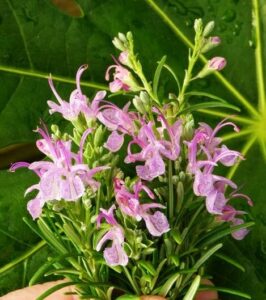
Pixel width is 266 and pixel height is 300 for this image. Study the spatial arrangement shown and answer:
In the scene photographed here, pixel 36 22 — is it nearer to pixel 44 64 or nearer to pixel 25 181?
pixel 44 64

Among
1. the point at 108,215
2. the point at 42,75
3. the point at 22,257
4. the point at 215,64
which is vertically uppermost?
the point at 215,64

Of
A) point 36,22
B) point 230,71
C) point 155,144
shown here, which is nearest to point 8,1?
point 36,22

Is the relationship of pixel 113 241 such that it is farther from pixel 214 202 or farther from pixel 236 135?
pixel 236 135

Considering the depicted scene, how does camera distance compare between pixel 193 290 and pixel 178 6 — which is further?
pixel 178 6

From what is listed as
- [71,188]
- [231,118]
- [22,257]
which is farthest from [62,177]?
[231,118]

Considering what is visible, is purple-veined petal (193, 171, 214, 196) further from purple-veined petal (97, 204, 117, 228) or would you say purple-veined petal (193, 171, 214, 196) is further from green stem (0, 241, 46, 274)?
green stem (0, 241, 46, 274)

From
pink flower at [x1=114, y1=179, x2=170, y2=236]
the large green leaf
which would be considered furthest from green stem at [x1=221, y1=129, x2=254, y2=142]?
pink flower at [x1=114, y1=179, x2=170, y2=236]

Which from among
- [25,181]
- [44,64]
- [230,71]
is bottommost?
[25,181]
